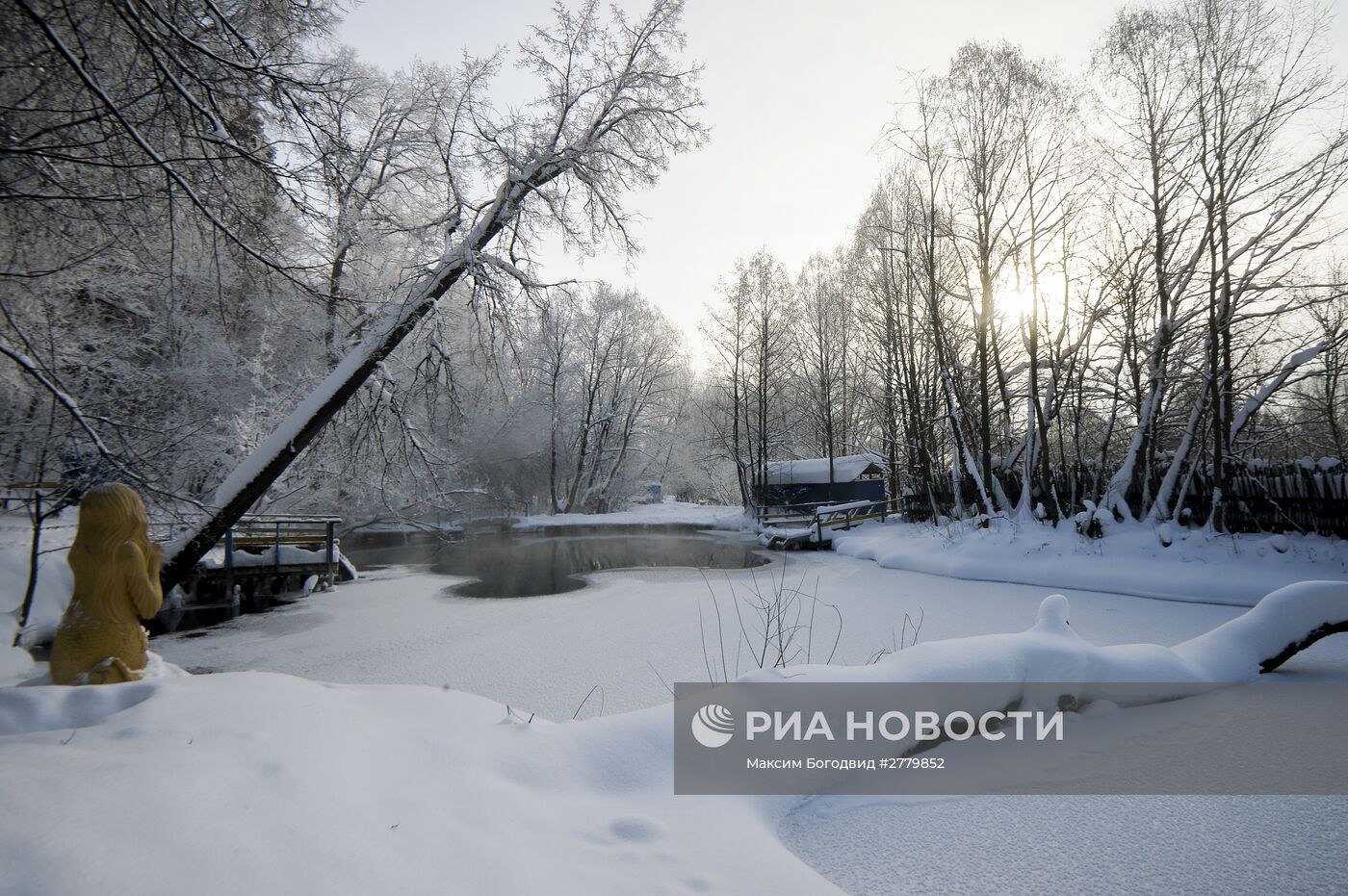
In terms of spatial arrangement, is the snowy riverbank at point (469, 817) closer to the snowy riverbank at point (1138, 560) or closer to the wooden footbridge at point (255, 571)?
the snowy riverbank at point (1138, 560)

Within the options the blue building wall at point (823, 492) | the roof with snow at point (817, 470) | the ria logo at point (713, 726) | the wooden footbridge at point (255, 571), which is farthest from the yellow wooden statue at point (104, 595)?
the roof with snow at point (817, 470)

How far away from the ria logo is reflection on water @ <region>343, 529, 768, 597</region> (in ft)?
32.4

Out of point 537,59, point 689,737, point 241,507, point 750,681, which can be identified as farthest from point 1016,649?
point 537,59

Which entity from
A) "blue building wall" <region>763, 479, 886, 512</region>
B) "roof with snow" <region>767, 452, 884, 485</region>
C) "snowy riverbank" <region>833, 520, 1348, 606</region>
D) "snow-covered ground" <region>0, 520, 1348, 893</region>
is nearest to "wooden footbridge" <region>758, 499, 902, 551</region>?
"blue building wall" <region>763, 479, 886, 512</region>

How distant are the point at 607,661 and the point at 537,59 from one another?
29.6 ft

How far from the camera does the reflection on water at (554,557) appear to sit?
1404cm

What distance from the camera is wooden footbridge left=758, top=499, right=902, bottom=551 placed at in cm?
2122

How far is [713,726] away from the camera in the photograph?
122 inches

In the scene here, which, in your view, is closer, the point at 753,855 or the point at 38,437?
the point at 753,855

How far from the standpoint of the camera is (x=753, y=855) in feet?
7.38

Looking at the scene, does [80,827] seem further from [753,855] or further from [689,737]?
[689,737]

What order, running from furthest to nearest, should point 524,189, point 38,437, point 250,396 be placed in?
point 250,396, point 38,437, point 524,189

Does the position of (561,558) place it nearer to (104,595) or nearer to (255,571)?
(255,571)

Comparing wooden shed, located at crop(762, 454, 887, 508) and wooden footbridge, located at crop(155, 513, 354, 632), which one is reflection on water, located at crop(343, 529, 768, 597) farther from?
wooden shed, located at crop(762, 454, 887, 508)
